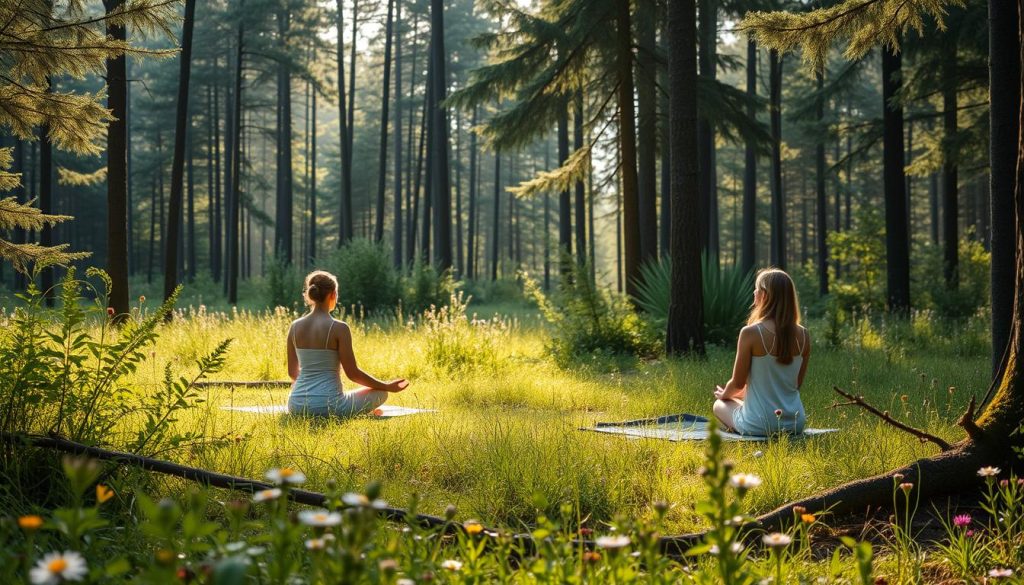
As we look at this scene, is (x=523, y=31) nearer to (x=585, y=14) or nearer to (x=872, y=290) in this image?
(x=585, y=14)

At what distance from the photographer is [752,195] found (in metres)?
25.4

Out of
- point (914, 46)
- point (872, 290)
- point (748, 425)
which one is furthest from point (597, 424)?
point (872, 290)

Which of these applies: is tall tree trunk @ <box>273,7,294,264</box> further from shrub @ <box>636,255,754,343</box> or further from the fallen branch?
the fallen branch

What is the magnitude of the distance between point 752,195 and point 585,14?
13835 millimetres

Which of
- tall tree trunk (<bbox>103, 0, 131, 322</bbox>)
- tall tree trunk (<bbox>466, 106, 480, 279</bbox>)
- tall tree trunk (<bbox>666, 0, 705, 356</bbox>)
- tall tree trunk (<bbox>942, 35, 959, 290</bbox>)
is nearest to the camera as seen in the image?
tall tree trunk (<bbox>666, 0, 705, 356</bbox>)

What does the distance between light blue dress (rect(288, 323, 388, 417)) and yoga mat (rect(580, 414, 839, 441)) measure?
6.55ft

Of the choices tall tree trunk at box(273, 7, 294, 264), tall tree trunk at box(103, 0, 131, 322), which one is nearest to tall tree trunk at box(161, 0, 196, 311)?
tall tree trunk at box(103, 0, 131, 322)

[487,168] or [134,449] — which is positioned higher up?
[487,168]

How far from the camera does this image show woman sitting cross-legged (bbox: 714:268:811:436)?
19.0 feet

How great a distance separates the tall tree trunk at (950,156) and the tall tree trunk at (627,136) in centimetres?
603

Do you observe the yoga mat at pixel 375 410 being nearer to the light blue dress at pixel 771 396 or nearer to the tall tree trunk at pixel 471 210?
the light blue dress at pixel 771 396

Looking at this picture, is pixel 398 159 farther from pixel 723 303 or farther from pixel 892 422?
pixel 892 422

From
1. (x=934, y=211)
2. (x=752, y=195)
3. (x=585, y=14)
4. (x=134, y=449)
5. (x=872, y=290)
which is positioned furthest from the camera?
(x=934, y=211)

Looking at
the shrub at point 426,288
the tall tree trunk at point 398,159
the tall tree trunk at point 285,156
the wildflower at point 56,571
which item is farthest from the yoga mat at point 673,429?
the tall tree trunk at point 398,159
